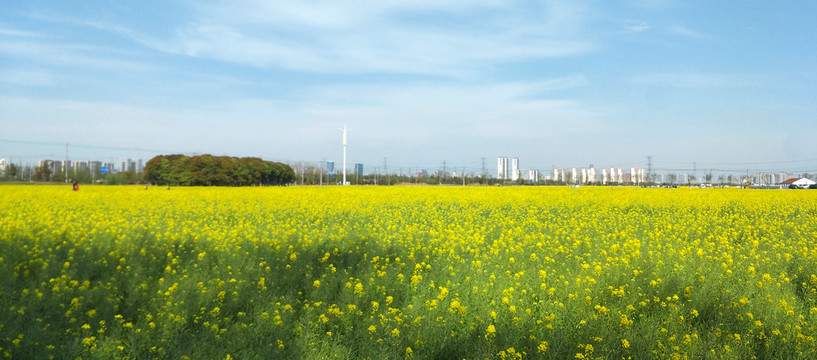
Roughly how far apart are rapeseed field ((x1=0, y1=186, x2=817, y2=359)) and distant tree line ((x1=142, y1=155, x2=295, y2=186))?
43.6 m

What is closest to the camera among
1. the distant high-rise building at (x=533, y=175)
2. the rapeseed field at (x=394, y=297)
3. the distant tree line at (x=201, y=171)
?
the rapeseed field at (x=394, y=297)

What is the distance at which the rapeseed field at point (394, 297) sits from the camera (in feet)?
13.5

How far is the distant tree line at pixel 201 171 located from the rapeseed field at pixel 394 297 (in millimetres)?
43552

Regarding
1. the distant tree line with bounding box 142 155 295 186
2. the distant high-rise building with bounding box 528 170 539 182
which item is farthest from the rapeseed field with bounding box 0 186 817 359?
the distant high-rise building with bounding box 528 170 539 182

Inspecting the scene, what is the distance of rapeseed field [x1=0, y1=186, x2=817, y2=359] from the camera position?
413cm

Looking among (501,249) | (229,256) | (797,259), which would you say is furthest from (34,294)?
(797,259)

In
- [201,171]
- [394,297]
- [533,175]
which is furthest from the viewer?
[533,175]

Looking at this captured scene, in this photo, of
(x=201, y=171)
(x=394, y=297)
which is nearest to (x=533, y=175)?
(x=201, y=171)

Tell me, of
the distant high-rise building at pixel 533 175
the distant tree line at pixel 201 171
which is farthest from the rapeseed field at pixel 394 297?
the distant high-rise building at pixel 533 175

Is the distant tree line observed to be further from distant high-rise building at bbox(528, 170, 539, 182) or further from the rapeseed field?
the rapeseed field

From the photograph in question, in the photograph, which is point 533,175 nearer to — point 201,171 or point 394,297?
point 201,171

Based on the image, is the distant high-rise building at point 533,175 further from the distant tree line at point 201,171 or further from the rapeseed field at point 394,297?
the rapeseed field at point 394,297

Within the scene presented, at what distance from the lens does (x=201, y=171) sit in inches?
2003

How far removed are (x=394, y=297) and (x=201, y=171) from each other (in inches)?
1987
